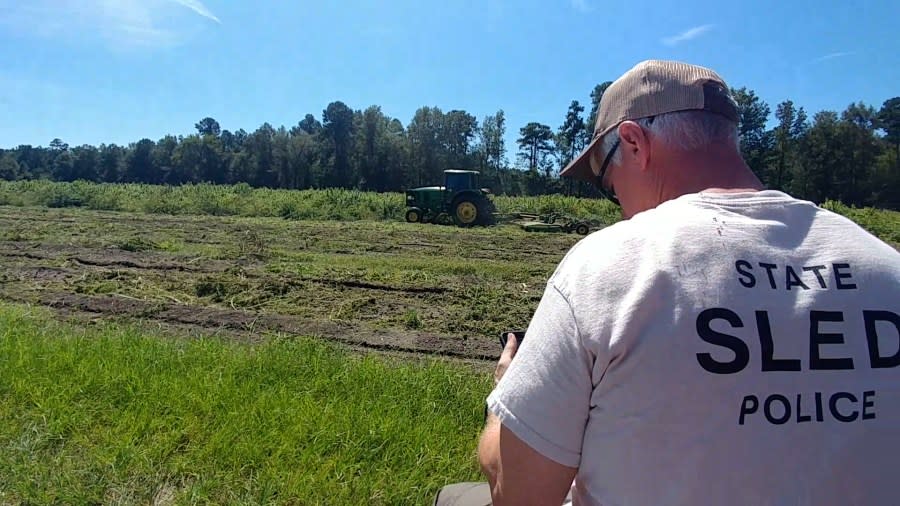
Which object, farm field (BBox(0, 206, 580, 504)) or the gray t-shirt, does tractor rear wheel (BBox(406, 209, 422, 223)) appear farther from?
the gray t-shirt

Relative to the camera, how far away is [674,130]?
4.01 ft

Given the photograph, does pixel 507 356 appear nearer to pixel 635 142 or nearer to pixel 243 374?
pixel 635 142

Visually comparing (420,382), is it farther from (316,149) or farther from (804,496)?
(316,149)

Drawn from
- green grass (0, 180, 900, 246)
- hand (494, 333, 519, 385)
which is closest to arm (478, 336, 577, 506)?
hand (494, 333, 519, 385)

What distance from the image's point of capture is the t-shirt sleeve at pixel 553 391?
1.02m

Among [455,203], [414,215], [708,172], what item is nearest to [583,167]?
[708,172]

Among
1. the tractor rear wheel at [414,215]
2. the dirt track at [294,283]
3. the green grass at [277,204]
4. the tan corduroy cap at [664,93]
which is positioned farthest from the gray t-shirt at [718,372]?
the green grass at [277,204]

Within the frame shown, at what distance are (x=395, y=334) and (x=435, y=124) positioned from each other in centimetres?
6361

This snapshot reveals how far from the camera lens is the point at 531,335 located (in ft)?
3.57

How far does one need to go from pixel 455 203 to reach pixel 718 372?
19.3 meters

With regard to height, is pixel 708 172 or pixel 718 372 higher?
pixel 708 172

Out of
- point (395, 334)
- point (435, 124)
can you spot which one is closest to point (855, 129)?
point (435, 124)

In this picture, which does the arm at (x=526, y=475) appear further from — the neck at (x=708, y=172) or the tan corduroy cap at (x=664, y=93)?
the tan corduroy cap at (x=664, y=93)

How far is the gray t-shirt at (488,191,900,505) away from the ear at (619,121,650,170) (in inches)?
9.6
